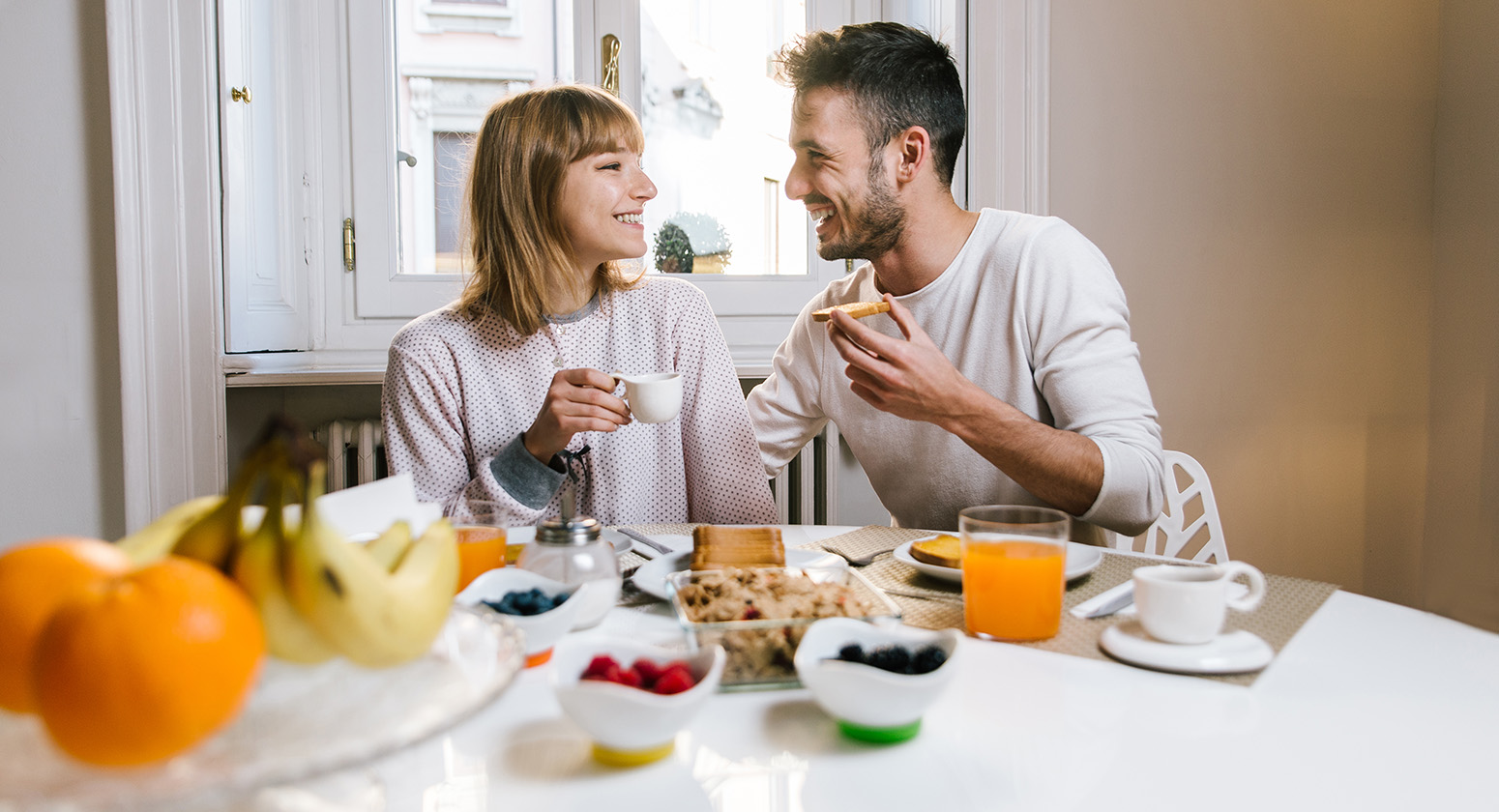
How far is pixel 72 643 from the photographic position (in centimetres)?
39

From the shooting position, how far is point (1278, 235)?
8.06ft

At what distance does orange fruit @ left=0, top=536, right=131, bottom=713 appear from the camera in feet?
1.42

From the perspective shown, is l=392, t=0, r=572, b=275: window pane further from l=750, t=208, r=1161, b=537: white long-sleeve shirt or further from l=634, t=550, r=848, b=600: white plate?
l=634, t=550, r=848, b=600: white plate

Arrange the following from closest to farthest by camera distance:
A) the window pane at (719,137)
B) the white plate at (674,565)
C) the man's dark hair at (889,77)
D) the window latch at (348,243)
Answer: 1. the white plate at (674,565)
2. the man's dark hair at (889,77)
3. the window latch at (348,243)
4. the window pane at (719,137)

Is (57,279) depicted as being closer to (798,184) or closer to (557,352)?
(557,352)

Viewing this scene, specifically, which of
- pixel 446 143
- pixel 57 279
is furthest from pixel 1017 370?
pixel 57 279

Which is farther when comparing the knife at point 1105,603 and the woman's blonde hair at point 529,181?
the woman's blonde hair at point 529,181

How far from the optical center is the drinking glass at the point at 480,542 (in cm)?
102

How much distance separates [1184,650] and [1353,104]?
220 cm

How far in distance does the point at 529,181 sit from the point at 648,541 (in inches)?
31.4

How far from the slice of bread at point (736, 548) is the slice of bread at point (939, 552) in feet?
0.54

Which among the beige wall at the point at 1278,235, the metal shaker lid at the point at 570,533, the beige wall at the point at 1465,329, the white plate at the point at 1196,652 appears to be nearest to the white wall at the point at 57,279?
the metal shaker lid at the point at 570,533

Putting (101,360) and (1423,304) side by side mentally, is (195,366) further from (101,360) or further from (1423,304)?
(1423,304)

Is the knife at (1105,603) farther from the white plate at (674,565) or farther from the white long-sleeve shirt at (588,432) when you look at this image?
the white long-sleeve shirt at (588,432)
